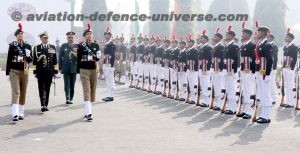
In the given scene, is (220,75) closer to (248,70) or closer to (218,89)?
(218,89)

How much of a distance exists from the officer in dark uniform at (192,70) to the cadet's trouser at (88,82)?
4.38m

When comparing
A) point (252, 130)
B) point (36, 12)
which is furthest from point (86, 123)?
point (36, 12)

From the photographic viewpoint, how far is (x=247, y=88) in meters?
11.5

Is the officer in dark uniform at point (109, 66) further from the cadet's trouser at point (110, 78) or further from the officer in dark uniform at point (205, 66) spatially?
the officer in dark uniform at point (205, 66)

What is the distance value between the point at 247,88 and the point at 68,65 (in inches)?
236

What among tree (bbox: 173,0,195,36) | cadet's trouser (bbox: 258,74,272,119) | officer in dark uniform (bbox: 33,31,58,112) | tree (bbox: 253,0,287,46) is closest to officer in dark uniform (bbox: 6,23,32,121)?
officer in dark uniform (bbox: 33,31,58,112)

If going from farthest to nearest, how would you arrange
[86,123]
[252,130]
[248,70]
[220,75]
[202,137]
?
[220,75] < [248,70] < [86,123] < [252,130] < [202,137]

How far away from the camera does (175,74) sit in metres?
16.3

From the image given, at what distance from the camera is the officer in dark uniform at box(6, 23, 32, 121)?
34.8 feet

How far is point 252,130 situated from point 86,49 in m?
4.60

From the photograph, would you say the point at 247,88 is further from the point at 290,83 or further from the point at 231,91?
the point at 290,83

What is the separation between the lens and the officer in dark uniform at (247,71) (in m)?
11.2

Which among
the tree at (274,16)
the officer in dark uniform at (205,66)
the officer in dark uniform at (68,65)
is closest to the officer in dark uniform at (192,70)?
the officer in dark uniform at (205,66)

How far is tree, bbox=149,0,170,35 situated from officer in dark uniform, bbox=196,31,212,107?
52.1 meters
